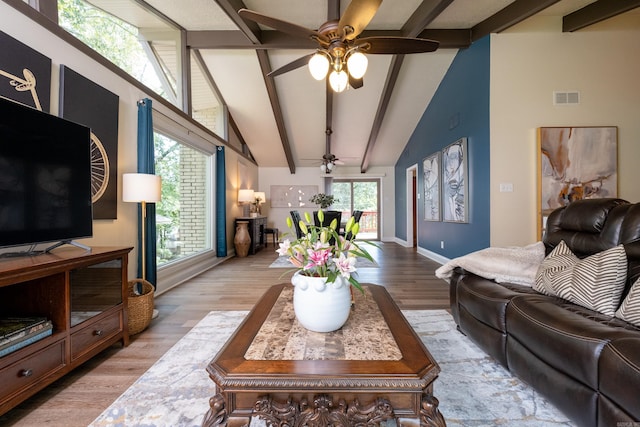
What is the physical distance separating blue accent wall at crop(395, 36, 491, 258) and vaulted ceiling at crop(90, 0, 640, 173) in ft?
0.94

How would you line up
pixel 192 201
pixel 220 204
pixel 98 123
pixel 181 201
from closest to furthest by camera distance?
pixel 98 123 → pixel 181 201 → pixel 192 201 → pixel 220 204

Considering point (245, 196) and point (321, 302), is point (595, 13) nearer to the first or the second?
point (321, 302)

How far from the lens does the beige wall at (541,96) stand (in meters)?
3.41

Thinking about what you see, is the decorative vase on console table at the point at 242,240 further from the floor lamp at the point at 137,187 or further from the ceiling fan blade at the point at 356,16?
the ceiling fan blade at the point at 356,16

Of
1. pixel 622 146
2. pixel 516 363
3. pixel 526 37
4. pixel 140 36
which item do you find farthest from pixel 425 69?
pixel 516 363

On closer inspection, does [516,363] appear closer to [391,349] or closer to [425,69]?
[391,349]

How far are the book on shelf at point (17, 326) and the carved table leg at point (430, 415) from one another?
6.10 feet

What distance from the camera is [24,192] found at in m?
1.47

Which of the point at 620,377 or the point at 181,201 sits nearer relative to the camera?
the point at 620,377

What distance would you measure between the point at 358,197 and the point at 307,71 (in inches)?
181

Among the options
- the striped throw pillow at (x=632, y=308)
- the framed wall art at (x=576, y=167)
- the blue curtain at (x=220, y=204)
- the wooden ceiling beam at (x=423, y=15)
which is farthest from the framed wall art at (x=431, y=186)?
the blue curtain at (x=220, y=204)

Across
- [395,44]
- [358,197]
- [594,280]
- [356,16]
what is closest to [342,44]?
[356,16]

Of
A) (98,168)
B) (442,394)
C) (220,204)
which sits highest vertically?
(98,168)

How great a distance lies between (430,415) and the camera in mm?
861
